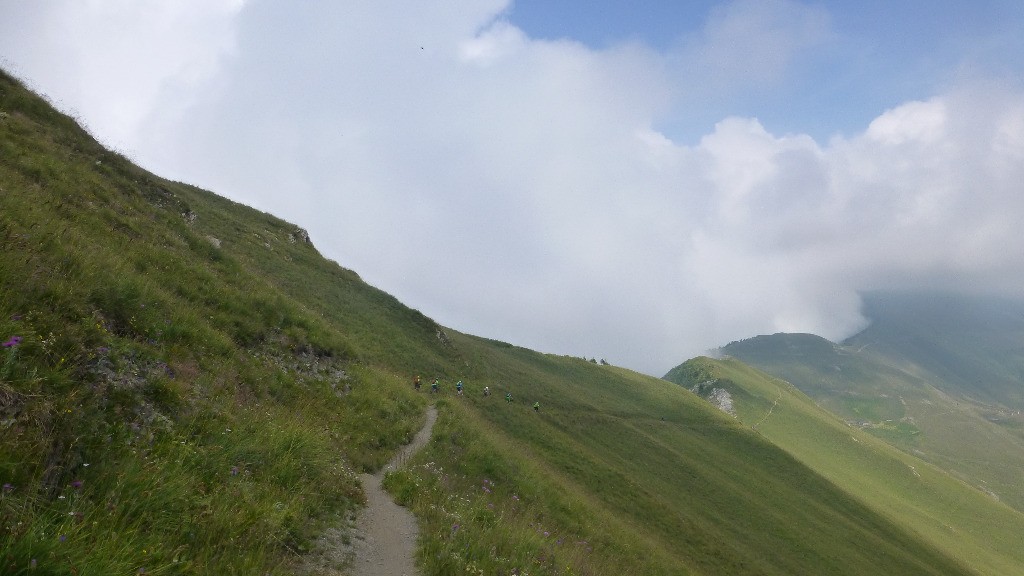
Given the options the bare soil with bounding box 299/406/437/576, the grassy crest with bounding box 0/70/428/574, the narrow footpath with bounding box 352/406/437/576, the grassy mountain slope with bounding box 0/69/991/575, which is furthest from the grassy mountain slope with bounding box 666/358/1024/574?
the grassy crest with bounding box 0/70/428/574

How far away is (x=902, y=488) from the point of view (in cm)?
13925

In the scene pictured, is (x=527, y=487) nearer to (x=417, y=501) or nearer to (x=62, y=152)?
(x=417, y=501)

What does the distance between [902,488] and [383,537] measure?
183905mm

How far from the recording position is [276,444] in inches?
372

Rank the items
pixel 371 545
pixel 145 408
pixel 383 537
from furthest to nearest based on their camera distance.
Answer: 1. pixel 383 537
2. pixel 371 545
3. pixel 145 408

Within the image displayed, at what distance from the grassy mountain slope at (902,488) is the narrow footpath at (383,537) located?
383 feet

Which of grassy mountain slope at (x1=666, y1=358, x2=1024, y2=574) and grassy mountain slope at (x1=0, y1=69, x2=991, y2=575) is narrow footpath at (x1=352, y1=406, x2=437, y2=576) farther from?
grassy mountain slope at (x1=666, y1=358, x2=1024, y2=574)

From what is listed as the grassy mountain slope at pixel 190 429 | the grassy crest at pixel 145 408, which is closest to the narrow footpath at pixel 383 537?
the grassy mountain slope at pixel 190 429

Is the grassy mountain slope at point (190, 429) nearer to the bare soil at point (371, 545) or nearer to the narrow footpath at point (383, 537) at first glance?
the bare soil at point (371, 545)

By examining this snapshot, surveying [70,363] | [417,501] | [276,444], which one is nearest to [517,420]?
[417,501]

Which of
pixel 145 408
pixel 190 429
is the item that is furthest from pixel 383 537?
pixel 145 408

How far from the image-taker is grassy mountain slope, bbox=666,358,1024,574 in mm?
106081

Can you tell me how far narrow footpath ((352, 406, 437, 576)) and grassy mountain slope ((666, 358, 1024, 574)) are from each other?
117m

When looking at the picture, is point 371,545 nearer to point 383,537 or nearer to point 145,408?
point 383,537
